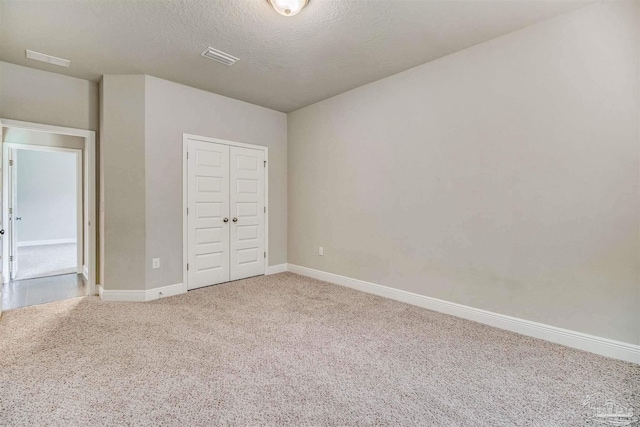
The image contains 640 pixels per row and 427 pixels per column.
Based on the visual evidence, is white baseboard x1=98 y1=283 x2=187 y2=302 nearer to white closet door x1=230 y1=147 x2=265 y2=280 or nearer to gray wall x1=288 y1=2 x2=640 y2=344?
white closet door x1=230 y1=147 x2=265 y2=280

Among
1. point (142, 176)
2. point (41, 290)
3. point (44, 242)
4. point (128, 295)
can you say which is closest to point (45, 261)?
point (41, 290)

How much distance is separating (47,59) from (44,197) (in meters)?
6.63

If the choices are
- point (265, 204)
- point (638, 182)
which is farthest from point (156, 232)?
point (638, 182)

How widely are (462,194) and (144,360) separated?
321 centimetres

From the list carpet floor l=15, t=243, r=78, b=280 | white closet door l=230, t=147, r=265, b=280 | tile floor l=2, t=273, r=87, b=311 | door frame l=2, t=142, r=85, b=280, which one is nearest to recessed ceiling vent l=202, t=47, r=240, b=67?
white closet door l=230, t=147, r=265, b=280

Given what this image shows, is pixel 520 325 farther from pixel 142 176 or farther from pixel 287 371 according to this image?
pixel 142 176

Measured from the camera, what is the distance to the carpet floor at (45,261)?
4863 millimetres

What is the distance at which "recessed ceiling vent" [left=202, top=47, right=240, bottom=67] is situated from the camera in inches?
116

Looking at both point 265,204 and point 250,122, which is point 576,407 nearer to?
point 265,204

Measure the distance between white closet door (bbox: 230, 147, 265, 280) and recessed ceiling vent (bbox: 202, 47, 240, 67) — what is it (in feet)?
4.58

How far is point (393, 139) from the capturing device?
357 cm

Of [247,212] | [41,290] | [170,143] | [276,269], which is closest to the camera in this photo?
[170,143]

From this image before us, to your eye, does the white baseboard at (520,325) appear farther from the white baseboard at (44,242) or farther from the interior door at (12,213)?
the white baseboard at (44,242)

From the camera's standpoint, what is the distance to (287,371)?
2.03 m
